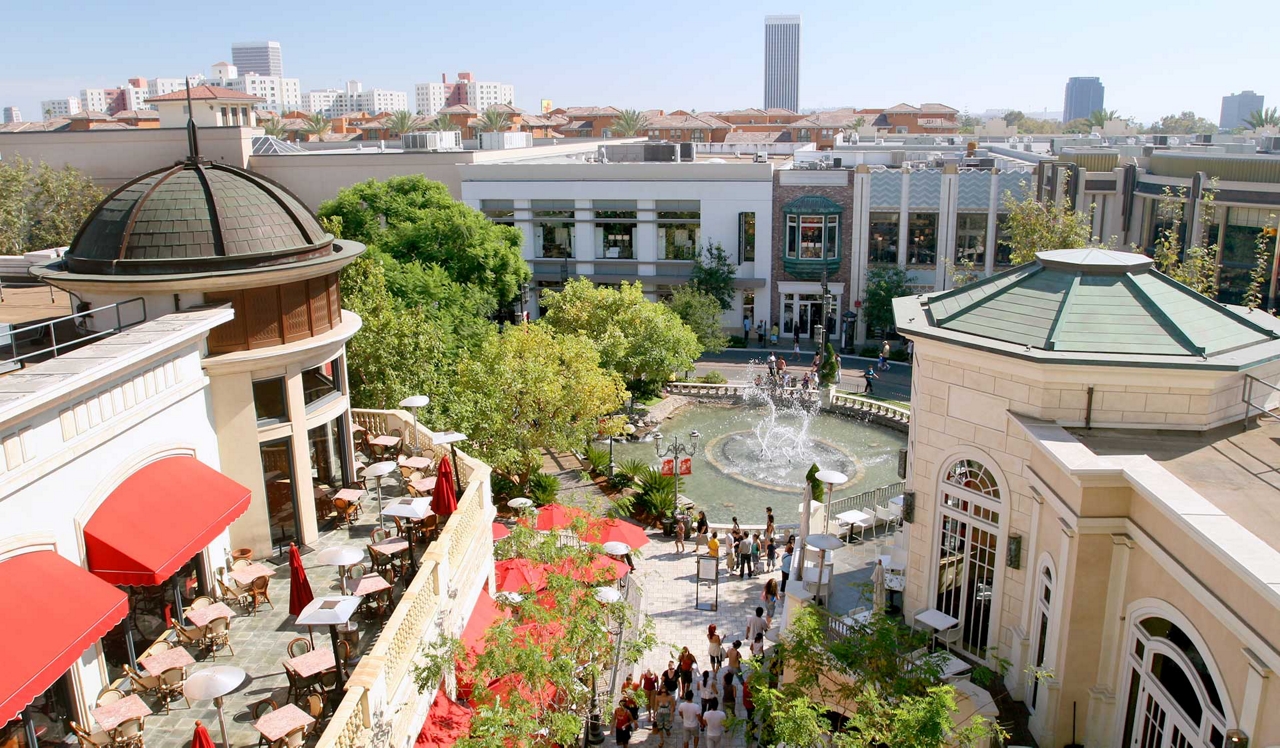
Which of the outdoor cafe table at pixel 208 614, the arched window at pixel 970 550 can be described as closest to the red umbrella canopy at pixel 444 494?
the outdoor cafe table at pixel 208 614

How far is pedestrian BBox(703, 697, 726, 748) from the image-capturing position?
60.1ft

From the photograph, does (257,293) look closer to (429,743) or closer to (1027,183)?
(429,743)

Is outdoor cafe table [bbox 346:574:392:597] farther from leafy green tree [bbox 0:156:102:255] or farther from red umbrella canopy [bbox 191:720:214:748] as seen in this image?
leafy green tree [bbox 0:156:102:255]

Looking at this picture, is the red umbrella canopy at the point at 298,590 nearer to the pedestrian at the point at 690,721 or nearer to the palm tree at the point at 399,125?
the pedestrian at the point at 690,721

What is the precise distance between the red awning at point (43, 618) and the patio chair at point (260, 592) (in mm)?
3627

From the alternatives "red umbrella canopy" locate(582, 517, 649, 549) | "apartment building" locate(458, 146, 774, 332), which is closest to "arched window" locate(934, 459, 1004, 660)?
"red umbrella canopy" locate(582, 517, 649, 549)

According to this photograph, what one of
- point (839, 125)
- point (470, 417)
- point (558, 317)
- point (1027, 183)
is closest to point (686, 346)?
point (558, 317)

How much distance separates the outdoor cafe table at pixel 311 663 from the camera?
1280 centimetres

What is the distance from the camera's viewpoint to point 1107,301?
52.4 ft

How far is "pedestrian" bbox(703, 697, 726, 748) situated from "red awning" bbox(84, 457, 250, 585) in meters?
9.62

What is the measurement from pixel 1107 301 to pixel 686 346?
25916 mm

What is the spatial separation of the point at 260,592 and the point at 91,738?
386 cm

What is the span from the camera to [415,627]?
540 inches

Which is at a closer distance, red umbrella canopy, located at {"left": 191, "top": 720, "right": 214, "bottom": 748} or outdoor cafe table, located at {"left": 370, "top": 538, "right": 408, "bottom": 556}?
red umbrella canopy, located at {"left": 191, "top": 720, "right": 214, "bottom": 748}
